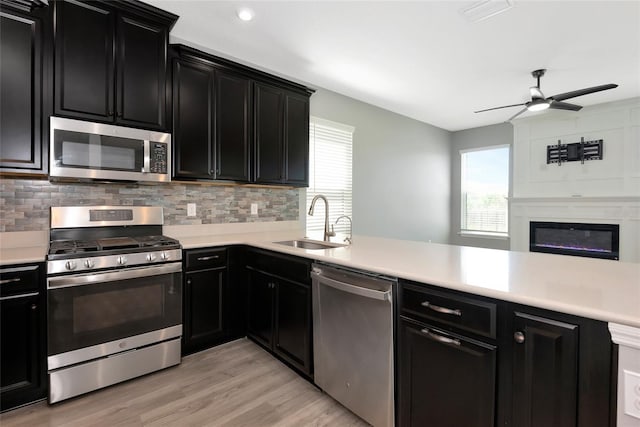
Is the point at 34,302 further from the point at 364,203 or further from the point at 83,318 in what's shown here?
the point at 364,203

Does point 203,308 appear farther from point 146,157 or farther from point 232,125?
point 232,125

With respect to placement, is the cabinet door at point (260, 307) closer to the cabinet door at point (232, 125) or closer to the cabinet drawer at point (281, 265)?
the cabinet drawer at point (281, 265)

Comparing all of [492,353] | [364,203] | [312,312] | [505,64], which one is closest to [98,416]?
[312,312]

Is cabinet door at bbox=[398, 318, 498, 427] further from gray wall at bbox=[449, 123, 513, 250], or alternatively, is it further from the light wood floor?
gray wall at bbox=[449, 123, 513, 250]

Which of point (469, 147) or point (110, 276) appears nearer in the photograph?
point (110, 276)

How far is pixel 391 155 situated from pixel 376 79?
1.55 m

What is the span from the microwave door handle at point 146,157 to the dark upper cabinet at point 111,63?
0.46 feet

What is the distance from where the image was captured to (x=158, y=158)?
2.41 metres

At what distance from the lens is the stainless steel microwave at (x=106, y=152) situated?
203cm

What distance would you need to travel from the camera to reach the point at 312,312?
6.72 feet

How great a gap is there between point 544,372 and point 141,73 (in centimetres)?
292

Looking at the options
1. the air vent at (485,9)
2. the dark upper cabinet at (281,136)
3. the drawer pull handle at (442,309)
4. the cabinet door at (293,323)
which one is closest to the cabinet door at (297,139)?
the dark upper cabinet at (281,136)

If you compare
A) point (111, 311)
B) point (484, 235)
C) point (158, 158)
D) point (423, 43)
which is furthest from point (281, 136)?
point (484, 235)

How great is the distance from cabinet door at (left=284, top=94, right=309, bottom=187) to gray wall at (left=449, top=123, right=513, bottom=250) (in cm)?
408
